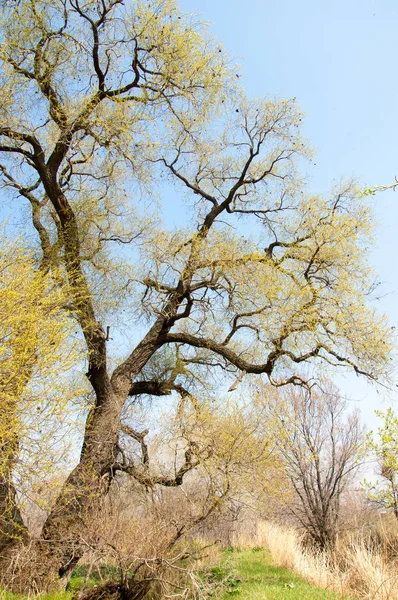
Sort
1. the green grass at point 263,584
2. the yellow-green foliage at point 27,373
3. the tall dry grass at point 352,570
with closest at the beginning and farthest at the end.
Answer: the yellow-green foliage at point 27,373 < the tall dry grass at point 352,570 < the green grass at point 263,584

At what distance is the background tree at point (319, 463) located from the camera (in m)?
12.3

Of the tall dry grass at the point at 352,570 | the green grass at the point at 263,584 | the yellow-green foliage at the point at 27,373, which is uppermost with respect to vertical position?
the yellow-green foliage at the point at 27,373

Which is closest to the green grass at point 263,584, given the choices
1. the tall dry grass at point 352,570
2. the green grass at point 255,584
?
the green grass at point 255,584

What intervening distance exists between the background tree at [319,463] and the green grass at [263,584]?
2398 millimetres

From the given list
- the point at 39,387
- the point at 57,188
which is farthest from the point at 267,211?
the point at 39,387

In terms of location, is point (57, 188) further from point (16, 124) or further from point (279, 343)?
point (279, 343)

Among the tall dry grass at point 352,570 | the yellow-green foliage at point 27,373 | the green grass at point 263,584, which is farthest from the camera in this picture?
the green grass at point 263,584

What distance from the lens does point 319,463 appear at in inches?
514

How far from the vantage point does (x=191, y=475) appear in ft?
30.1

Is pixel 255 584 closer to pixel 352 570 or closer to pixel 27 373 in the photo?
pixel 352 570

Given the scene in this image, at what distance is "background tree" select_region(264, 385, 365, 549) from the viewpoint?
1227cm

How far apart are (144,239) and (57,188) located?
2721 mm

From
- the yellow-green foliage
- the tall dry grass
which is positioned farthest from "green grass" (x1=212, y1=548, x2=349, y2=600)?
the yellow-green foliage

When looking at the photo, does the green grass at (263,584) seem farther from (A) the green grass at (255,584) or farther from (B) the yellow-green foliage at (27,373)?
(B) the yellow-green foliage at (27,373)
